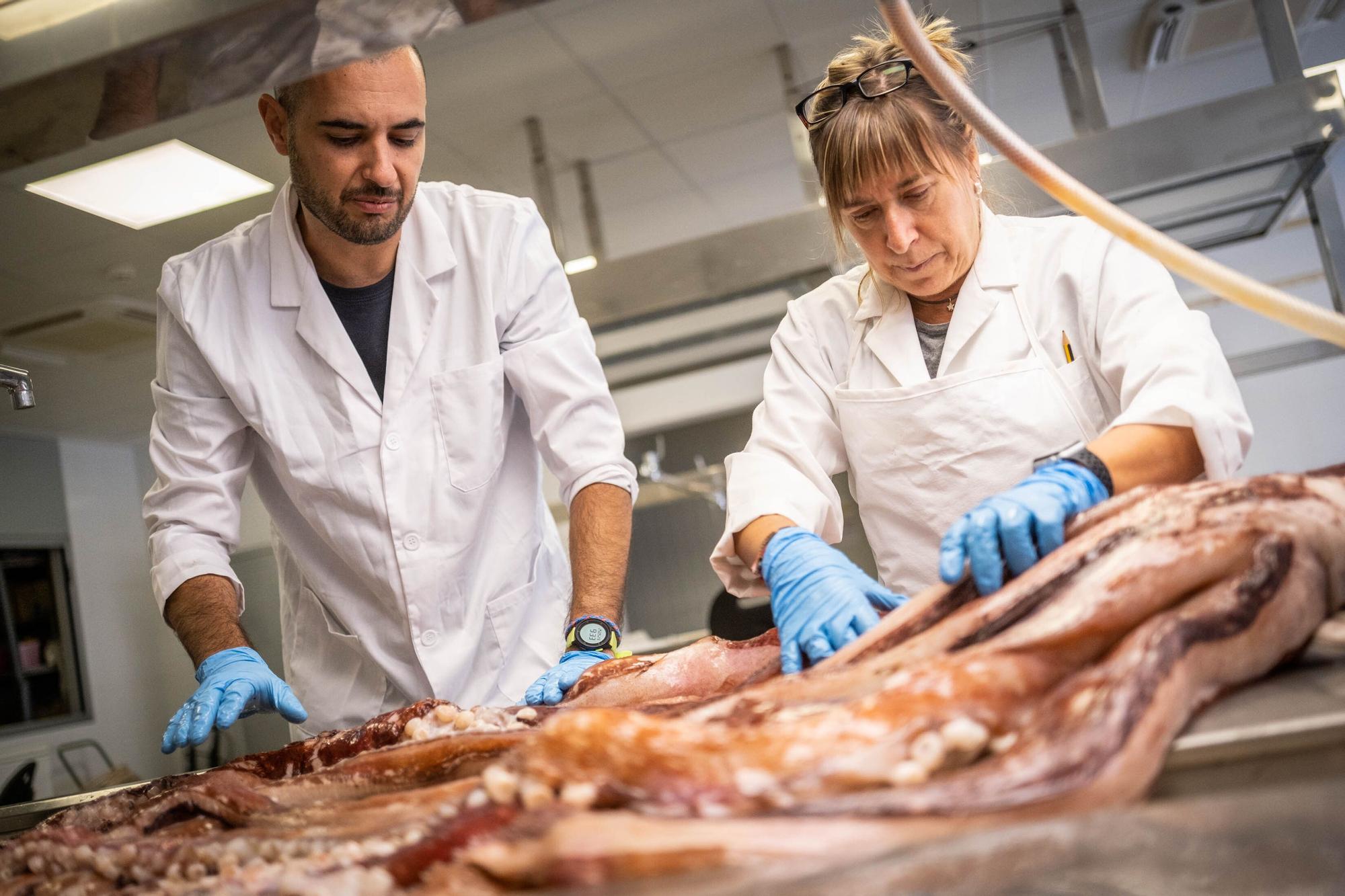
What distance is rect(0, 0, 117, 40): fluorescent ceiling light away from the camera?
88cm

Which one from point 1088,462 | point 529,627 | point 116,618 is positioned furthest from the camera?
point 116,618

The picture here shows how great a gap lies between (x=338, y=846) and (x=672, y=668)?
0.55 m

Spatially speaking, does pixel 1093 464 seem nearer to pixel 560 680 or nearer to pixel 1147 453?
pixel 1147 453

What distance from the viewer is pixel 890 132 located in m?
1.55

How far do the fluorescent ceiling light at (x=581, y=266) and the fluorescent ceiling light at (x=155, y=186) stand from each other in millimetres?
1364

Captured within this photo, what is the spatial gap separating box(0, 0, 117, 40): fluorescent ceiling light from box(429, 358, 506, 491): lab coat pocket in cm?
105

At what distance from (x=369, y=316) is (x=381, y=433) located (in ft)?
0.87

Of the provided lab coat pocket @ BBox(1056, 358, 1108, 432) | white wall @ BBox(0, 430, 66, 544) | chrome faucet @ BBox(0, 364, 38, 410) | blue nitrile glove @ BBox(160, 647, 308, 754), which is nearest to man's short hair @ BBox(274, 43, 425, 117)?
chrome faucet @ BBox(0, 364, 38, 410)

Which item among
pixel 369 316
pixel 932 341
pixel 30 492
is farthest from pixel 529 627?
pixel 30 492

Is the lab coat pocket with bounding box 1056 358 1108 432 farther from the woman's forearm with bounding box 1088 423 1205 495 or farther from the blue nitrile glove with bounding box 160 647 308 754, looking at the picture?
the blue nitrile glove with bounding box 160 647 308 754

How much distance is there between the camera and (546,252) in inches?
82.1

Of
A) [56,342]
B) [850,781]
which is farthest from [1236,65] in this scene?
[56,342]

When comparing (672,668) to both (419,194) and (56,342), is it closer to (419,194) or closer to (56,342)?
(419,194)

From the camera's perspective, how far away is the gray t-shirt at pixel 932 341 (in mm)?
1691
